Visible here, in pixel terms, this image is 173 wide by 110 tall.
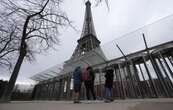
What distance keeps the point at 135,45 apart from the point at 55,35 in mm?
4266

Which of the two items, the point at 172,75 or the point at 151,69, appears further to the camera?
the point at 151,69

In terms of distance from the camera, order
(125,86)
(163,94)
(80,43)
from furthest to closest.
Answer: (80,43), (125,86), (163,94)

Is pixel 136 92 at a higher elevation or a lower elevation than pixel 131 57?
lower

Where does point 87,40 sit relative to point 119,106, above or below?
above

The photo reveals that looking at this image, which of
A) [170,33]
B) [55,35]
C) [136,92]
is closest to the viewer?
[170,33]

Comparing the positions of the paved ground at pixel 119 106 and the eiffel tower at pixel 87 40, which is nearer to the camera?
the paved ground at pixel 119 106

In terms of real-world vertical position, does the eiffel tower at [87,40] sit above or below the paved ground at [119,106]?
above

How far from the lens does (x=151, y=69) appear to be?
4.60 m

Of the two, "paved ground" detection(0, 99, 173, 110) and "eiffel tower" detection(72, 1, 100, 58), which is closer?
"paved ground" detection(0, 99, 173, 110)

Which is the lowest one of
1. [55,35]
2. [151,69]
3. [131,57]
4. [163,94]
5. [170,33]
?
[163,94]

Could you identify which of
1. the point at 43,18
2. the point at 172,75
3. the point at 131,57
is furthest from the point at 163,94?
the point at 43,18

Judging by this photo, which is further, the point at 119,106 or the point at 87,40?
the point at 87,40

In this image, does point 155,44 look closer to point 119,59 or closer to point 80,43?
point 119,59

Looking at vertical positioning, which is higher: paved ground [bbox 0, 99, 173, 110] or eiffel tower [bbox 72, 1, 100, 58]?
eiffel tower [bbox 72, 1, 100, 58]
